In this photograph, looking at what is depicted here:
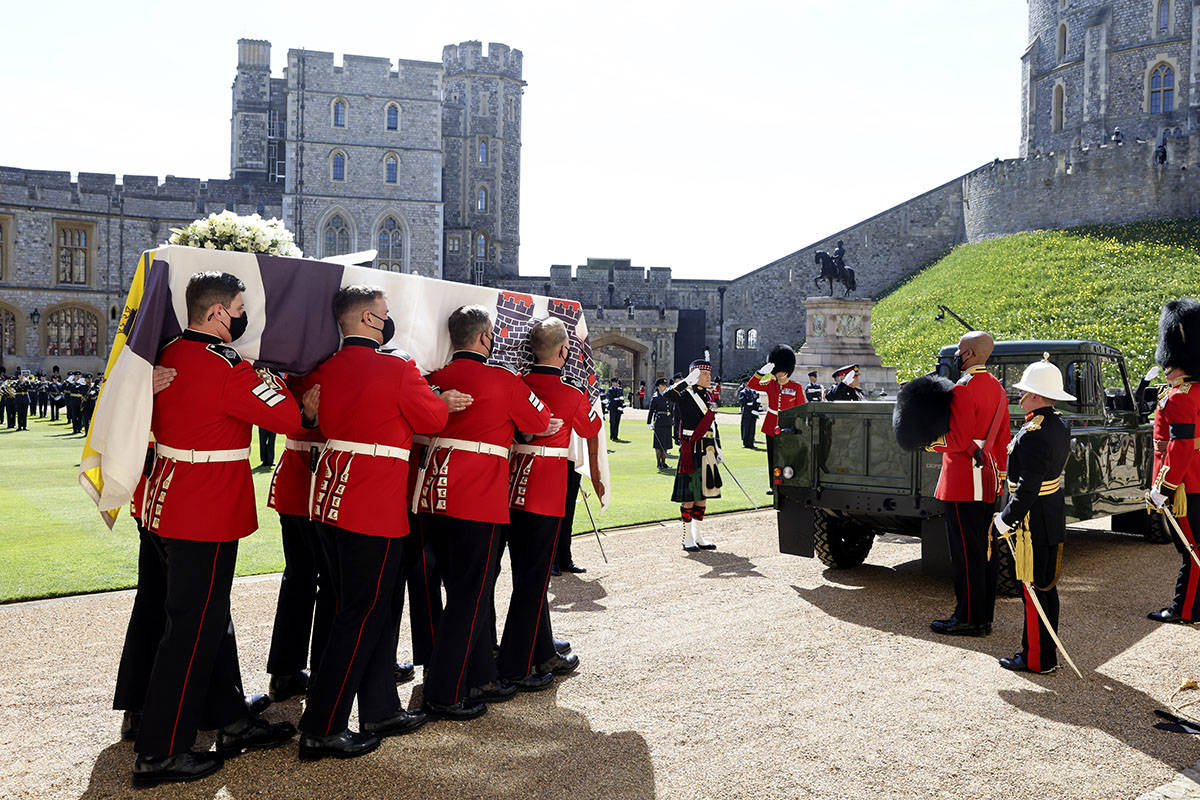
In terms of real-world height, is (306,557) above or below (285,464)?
below

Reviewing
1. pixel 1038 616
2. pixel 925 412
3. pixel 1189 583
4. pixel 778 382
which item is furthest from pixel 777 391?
pixel 1038 616

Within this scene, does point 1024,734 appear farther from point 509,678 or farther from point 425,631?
point 425,631

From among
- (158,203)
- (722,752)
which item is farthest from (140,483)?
(158,203)

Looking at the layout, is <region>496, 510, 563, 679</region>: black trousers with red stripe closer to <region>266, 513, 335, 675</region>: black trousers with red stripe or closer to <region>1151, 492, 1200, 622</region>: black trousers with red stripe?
<region>266, 513, 335, 675</region>: black trousers with red stripe

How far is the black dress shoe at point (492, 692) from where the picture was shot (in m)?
4.82

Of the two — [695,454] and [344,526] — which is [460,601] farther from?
[695,454]

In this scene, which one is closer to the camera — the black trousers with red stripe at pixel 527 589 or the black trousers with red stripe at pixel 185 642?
the black trousers with red stripe at pixel 185 642

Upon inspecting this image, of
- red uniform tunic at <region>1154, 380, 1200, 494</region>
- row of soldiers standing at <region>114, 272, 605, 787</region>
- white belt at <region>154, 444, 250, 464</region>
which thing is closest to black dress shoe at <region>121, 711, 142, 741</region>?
row of soldiers standing at <region>114, 272, 605, 787</region>

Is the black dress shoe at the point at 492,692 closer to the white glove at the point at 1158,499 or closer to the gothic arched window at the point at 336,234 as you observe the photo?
the white glove at the point at 1158,499

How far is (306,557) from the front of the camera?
4.85 meters

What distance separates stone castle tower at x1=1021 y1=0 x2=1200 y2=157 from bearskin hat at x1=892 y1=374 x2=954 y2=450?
44.5 meters

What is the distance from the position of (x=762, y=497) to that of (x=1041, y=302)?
24.9 meters

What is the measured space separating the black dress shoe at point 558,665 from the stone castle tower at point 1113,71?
46.8 meters

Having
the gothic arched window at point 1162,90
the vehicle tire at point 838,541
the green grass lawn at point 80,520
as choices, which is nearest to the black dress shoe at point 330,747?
the green grass lawn at point 80,520
